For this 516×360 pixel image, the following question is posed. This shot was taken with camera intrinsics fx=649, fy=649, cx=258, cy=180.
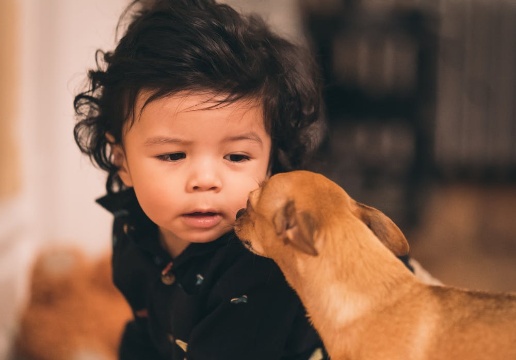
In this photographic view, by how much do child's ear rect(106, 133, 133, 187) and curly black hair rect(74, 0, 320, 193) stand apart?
0.02m

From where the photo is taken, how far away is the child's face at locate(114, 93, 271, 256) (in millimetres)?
833

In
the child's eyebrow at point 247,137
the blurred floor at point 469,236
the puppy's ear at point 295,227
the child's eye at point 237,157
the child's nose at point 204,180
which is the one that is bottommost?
the blurred floor at point 469,236

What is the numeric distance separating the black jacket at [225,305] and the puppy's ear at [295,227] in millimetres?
191

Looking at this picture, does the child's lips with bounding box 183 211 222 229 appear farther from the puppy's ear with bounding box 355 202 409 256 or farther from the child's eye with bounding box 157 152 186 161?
the puppy's ear with bounding box 355 202 409 256

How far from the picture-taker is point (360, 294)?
70 centimetres

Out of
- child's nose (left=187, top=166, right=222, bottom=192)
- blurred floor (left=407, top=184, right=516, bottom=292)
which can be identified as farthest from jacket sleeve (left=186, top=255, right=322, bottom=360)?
→ blurred floor (left=407, top=184, right=516, bottom=292)

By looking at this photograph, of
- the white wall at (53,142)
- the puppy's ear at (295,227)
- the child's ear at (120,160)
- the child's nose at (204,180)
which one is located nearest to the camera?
the puppy's ear at (295,227)

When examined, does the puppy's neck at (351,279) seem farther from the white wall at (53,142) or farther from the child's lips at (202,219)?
the white wall at (53,142)

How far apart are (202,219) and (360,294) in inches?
10.2

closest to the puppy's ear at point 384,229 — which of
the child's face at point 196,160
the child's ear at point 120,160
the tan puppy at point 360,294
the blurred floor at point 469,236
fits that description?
the tan puppy at point 360,294

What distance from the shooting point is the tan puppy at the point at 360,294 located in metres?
0.67

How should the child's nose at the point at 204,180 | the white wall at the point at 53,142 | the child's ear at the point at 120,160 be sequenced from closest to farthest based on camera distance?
the child's nose at the point at 204,180
the child's ear at the point at 120,160
the white wall at the point at 53,142

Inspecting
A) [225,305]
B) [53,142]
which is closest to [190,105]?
[225,305]

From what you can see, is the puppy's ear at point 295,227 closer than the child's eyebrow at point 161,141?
Yes
